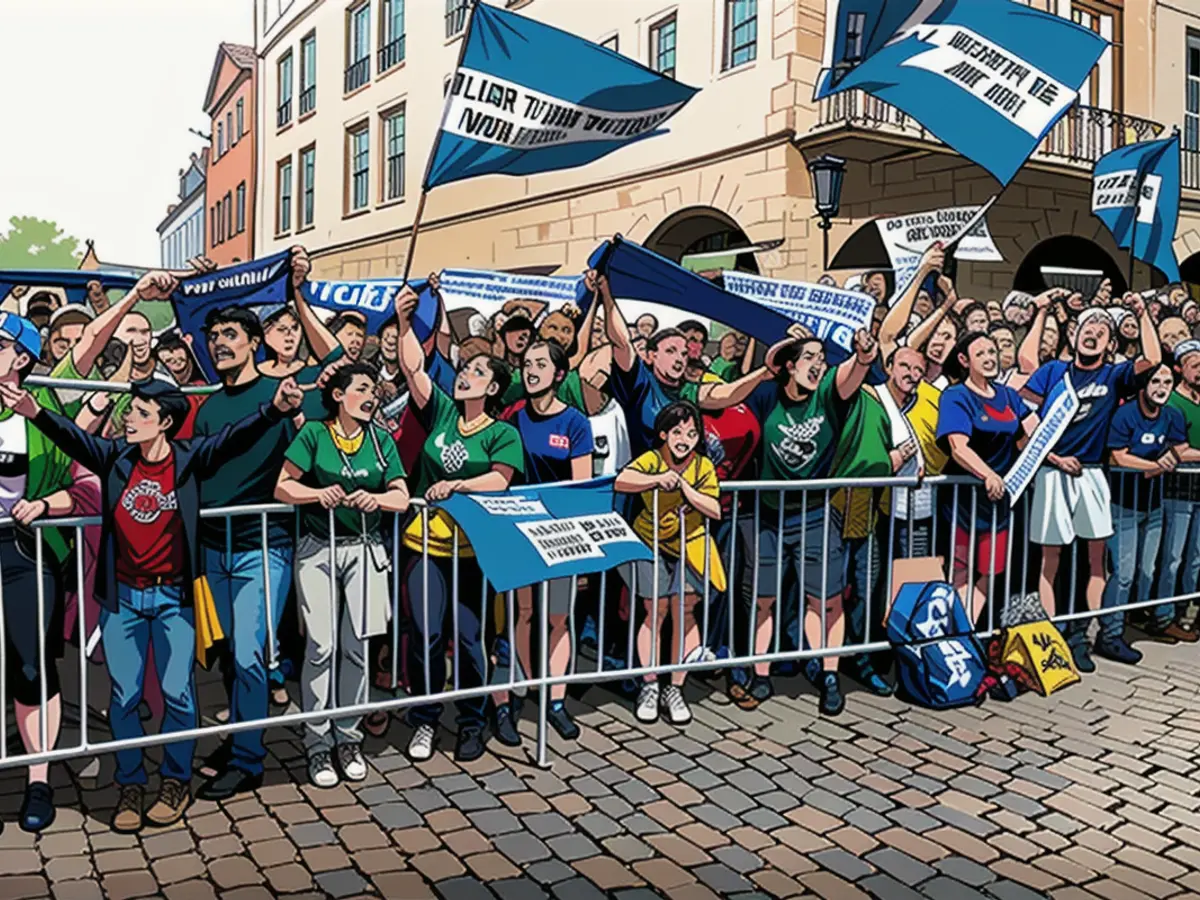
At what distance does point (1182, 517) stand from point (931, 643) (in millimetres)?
2344

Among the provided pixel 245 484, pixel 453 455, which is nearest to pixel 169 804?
pixel 245 484

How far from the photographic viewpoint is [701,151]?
16.1 meters

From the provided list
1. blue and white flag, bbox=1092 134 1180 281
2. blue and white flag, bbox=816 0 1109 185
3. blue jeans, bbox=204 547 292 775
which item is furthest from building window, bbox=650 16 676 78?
blue jeans, bbox=204 547 292 775

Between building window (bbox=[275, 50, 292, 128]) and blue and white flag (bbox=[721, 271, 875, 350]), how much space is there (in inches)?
852

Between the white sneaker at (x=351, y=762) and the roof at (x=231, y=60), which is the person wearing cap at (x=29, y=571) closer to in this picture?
the white sneaker at (x=351, y=762)

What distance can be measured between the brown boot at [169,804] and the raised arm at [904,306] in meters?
3.92

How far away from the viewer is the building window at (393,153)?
22.1 m

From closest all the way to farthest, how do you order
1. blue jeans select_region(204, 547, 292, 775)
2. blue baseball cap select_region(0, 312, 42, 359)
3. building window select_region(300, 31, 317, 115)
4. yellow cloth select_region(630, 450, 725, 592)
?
1. blue jeans select_region(204, 547, 292, 775)
2. blue baseball cap select_region(0, 312, 42, 359)
3. yellow cloth select_region(630, 450, 725, 592)
4. building window select_region(300, 31, 317, 115)

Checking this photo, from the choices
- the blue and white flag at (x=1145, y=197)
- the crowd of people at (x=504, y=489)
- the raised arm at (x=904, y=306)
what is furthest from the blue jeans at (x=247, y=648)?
the blue and white flag at (x=1145, y=197)

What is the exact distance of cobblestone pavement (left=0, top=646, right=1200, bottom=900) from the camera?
3.61m

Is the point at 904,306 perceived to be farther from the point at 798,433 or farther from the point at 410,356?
the point at 410,356

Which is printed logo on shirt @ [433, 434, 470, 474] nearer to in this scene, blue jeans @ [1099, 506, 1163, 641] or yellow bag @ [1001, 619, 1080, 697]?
yellow bag @ [1001, 619, 1080, 697]

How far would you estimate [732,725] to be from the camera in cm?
518

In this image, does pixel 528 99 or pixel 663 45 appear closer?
pixel 528 99
